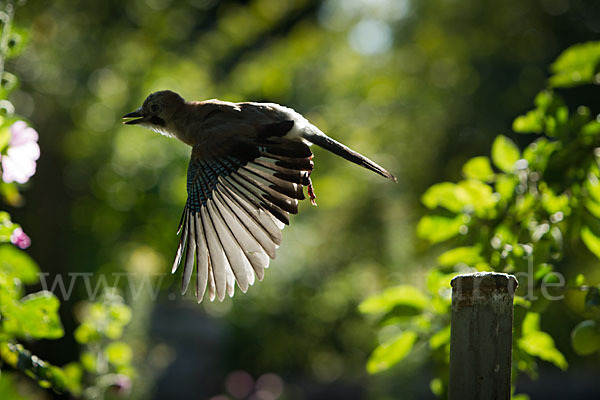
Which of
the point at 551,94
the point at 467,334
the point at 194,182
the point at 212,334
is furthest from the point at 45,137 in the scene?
the point at 467,334

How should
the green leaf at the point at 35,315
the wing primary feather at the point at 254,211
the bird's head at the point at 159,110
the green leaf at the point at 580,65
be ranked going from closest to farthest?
1. the green leaf at the point at 35,315
2. the green leaf at the point at 580,65
3. the wing primary feather at the point at 254,211
4. the bird's head at the point at 159,110

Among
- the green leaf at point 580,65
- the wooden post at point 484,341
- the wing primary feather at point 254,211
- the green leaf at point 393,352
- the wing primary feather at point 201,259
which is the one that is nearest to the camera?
the wooden post at point 484,341

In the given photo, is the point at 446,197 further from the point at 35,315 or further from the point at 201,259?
the point at 35,315

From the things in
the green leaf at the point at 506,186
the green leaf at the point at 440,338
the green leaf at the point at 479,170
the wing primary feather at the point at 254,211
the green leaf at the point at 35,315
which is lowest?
the green leaf at the point at 35,315

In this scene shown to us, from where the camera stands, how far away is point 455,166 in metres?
10.5

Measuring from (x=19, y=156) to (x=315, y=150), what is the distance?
6083 mm

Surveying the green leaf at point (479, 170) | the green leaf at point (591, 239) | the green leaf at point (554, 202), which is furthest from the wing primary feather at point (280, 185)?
the green leaf at point (591, 239)

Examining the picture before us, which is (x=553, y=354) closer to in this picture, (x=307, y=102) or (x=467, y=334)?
(x=467, y=334)

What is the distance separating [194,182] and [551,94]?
1351 millimetres

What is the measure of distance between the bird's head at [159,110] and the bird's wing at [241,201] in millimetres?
508

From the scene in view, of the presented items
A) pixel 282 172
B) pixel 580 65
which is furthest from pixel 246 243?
pixel 580 65

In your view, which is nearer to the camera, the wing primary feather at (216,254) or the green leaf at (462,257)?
the green leaf at (462,257)

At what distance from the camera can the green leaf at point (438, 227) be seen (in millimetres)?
2455

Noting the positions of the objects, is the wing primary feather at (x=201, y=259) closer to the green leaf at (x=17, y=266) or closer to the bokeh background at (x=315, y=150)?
the green leaf at (x=17, y=266)
